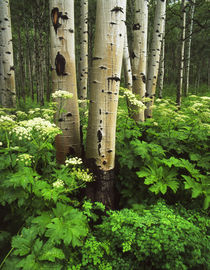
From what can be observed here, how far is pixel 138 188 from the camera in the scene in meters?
2.60

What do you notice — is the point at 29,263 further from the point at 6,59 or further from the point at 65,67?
the point at 6,59

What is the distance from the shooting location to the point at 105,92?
2164 mm

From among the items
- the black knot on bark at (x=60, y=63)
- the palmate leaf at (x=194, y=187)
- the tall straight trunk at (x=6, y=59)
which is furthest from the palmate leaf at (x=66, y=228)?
the tall straight trunk at (x=6, y=59)

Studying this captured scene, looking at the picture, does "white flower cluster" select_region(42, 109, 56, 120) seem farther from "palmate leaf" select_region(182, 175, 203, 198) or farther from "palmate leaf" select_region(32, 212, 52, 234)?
"palmate leaf" select_region(182, 175, 203, 198)

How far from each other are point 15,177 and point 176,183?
1.96m

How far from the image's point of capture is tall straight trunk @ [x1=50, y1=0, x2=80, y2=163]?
2262 mm

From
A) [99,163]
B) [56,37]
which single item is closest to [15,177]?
[99,163]

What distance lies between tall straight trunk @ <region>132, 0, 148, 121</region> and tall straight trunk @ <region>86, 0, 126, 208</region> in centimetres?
158

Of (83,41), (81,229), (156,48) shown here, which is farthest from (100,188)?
(83,41)

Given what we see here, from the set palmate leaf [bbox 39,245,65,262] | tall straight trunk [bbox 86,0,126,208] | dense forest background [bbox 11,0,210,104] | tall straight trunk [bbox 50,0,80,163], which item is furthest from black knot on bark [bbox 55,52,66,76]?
dense forest background [bbox 11,0,210,104]

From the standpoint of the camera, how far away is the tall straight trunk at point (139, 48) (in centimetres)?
365

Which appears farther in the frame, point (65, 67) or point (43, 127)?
point (65, 67)

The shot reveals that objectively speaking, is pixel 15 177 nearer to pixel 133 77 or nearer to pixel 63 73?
pixel 63 73

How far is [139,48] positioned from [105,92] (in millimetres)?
2286
